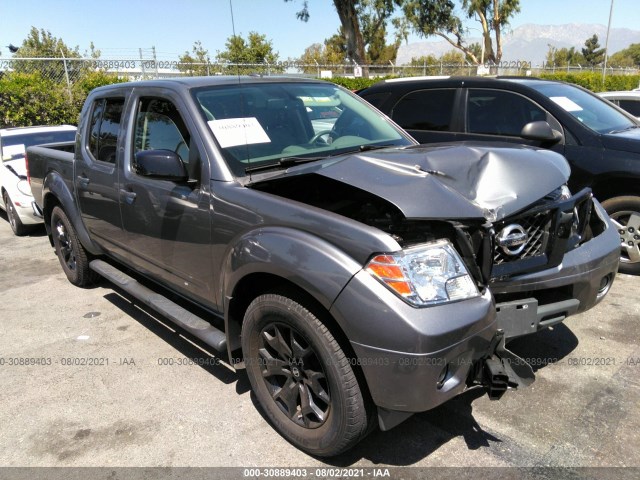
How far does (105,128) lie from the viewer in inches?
171

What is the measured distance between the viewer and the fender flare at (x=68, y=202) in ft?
15.6

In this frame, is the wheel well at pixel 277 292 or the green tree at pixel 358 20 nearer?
the wheel well at pixel 277 292

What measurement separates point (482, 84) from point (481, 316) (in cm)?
416

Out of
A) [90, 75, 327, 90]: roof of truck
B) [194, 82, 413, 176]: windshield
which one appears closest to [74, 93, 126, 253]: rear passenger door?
[90, 75, 327, 90]: roof of truck

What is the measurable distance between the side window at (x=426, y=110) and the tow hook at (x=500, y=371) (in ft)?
12.9

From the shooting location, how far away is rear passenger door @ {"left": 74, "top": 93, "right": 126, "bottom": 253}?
159 inches

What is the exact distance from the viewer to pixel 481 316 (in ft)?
7.52

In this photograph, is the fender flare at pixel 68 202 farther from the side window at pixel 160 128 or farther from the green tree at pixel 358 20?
the green tree at pixel 358 20

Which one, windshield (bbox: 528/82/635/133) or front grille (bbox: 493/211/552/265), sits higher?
windshield (bbox: 528/82/635/133)

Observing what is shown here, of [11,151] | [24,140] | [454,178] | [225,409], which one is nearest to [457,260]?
[454,178]

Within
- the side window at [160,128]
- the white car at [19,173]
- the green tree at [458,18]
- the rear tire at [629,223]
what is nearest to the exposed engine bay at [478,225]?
the side window at [160,128]

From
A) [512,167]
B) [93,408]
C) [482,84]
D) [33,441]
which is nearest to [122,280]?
[93,408]

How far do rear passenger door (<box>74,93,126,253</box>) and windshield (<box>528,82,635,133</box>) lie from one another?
4.24 meters

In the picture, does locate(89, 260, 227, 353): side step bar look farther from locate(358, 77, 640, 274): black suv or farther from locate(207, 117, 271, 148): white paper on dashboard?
locate(358, 77, 640, 274): black suv
